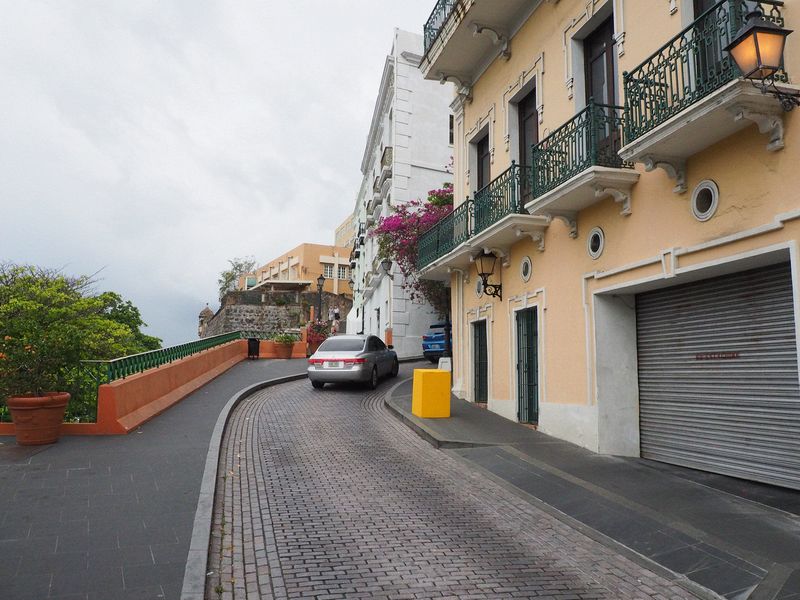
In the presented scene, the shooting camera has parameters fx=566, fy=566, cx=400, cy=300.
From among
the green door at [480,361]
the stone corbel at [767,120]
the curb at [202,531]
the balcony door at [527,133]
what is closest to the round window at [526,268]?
the balcony door at [527,133]

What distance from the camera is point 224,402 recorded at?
12.7 m

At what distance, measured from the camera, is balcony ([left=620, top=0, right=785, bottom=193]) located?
5.66 meters

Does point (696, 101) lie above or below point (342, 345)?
above

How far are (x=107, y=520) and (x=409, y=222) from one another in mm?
18159

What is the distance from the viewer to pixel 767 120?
5.69 meters

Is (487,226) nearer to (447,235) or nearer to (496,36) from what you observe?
(447,235)

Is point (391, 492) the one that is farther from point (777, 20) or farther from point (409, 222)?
point (409, 222)

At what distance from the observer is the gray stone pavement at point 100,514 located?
13.2 ft

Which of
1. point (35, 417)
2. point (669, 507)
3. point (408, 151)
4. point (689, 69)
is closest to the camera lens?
point (669, 507)

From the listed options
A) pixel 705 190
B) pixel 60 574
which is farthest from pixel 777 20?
pixel 60 574

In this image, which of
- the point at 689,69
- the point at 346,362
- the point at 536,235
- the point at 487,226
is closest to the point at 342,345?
the point at 346,362

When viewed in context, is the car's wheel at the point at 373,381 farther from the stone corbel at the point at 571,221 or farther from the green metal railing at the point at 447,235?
the stone corbel at the point at 571,221

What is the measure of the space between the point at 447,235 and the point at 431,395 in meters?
4.68

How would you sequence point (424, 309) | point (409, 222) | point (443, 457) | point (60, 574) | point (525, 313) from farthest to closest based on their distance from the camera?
point (424, 309)
point (409, 222)
point (525, 313)
point (443, 457)
point (60, 574)
